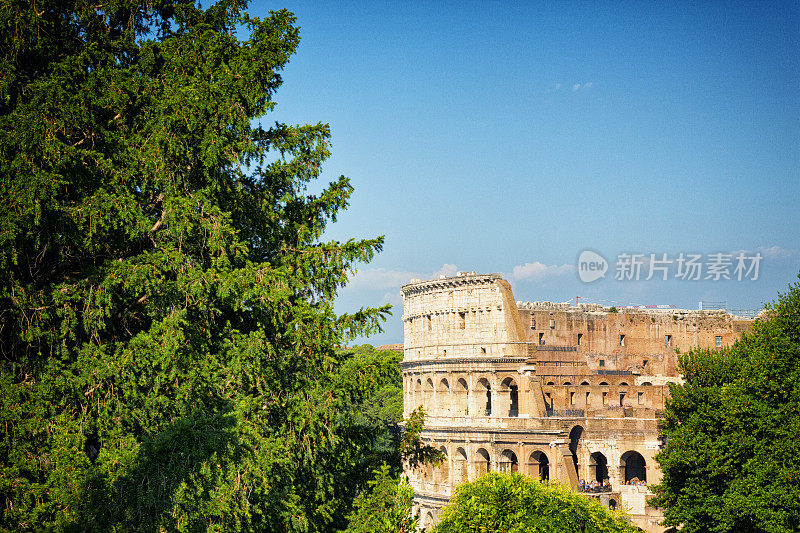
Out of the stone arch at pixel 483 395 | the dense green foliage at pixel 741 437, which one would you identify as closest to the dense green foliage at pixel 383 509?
the dense green foliage at pixel 741 437

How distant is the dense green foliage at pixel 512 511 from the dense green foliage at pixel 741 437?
8.61 metres

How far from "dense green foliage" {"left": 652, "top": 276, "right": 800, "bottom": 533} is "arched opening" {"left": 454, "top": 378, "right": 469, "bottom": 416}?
2303cm

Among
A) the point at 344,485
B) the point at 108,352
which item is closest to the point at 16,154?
the point at 108,352

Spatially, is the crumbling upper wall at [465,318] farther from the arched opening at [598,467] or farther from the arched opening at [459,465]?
the arched opening at [598,467]

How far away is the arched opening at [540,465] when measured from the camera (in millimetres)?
53628

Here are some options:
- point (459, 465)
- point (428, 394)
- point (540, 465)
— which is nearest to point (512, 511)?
point (540, 465)

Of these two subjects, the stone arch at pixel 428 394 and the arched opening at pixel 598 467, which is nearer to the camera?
the arched opening at pixel 598 467

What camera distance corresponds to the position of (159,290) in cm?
1341

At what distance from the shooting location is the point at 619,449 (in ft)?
180

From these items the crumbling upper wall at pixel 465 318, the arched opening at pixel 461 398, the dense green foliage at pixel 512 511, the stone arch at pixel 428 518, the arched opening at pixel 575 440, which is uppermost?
the crumbling upper wall at pixel 465 318

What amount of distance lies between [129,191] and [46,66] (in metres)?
2.82

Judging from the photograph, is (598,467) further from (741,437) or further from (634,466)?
(741,437)

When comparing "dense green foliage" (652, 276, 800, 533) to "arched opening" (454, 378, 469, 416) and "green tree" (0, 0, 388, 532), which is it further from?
"arched opening" (454, 378, 469, 416)

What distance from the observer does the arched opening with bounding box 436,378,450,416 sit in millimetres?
59422
